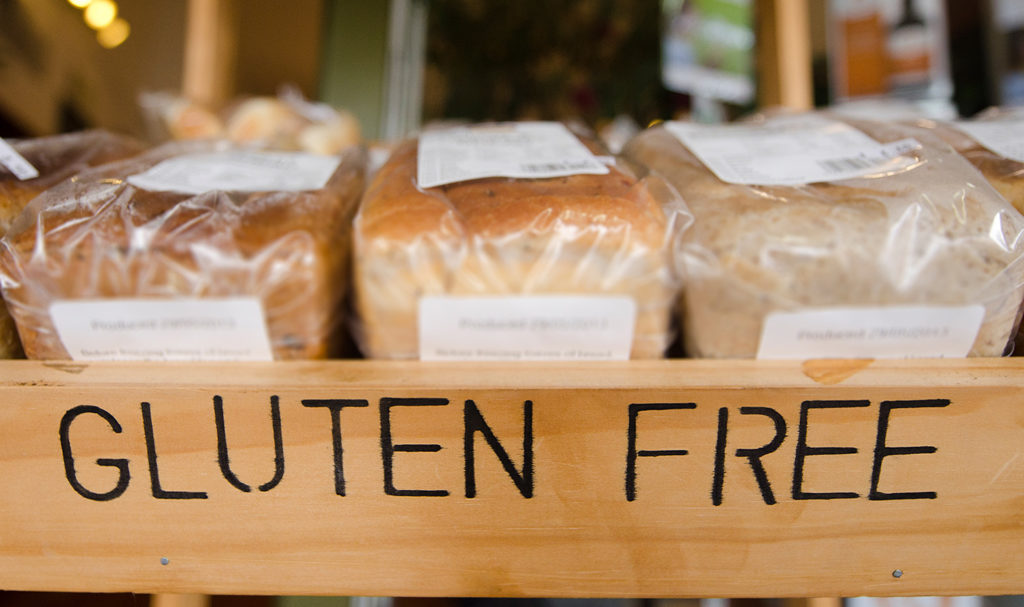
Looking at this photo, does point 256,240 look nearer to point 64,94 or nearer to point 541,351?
point 541,351

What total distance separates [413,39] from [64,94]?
31.5 inches

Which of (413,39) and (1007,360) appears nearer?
(1007,360)

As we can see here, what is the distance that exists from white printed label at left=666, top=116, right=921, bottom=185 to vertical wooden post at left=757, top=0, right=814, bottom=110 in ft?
0.97

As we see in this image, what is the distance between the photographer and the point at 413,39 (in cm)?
158

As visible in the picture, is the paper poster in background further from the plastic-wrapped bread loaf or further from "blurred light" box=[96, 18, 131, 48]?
"blurred light" box=[96, 18, 131, 48]

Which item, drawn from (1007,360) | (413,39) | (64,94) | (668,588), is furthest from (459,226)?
(413,39)

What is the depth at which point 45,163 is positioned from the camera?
0.63 meters

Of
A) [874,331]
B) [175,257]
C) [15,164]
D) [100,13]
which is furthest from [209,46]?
[874,331]

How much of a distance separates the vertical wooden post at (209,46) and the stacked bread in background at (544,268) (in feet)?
1.86

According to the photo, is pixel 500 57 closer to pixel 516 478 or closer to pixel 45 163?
pixel 45 163

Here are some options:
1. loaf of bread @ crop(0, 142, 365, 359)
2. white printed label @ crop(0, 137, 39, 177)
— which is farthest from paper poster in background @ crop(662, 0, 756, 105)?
white printed label @ crop(0, 137, 39, 177)

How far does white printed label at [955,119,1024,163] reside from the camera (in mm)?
616

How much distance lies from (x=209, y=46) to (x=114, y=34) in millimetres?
428

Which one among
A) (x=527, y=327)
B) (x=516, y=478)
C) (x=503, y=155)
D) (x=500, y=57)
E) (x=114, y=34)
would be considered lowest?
(x=516, y=478)
